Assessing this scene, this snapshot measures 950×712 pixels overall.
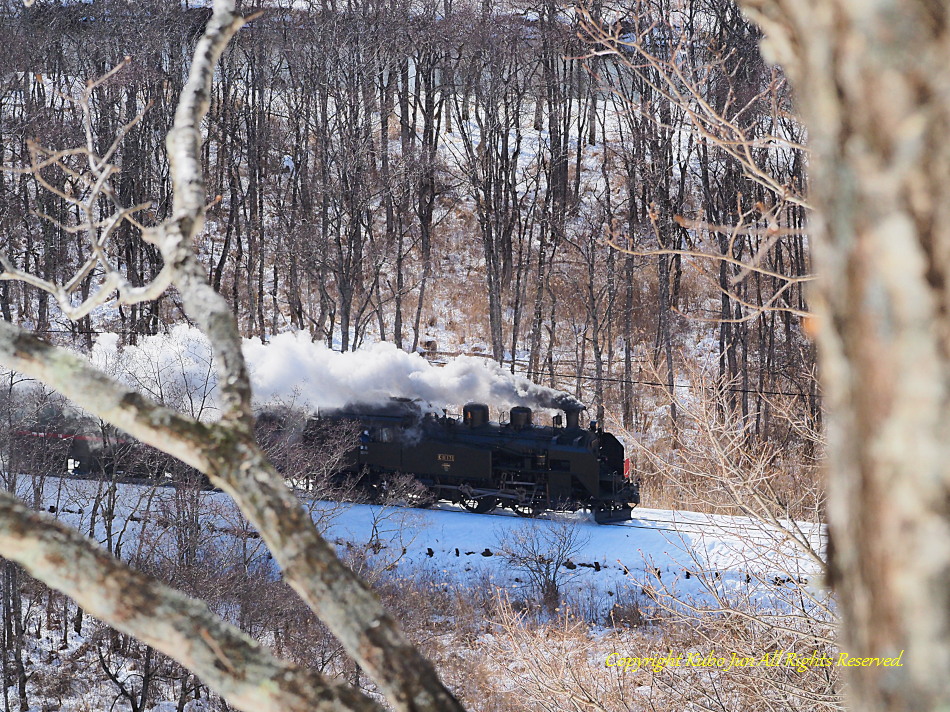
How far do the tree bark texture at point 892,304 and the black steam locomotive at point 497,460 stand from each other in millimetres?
19024

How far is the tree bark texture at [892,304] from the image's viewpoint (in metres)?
0.95

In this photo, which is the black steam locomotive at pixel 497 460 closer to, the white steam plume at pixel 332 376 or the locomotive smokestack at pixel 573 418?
the locomotive smokestack at pixel 573 418

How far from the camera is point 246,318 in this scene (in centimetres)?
3372

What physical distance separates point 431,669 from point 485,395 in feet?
68.1

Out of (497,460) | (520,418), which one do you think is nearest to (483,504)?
(497,460)

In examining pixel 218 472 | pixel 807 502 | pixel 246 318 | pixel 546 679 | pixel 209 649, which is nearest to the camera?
pixel 209 649

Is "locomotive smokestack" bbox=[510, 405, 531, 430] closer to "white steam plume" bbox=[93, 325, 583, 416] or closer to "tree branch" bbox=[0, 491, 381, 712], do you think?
"white steam plume" bbox=[93, 325, 583, 416]

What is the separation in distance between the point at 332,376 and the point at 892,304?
2148 centimetres

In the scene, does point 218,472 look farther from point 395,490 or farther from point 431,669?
point 395,490

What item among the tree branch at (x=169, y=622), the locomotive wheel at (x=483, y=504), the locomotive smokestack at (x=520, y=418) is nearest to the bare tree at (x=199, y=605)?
the tree branch at (x=169, y=622)

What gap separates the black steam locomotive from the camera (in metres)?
20.2

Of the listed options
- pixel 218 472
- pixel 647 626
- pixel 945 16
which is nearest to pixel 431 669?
pixel 218 472

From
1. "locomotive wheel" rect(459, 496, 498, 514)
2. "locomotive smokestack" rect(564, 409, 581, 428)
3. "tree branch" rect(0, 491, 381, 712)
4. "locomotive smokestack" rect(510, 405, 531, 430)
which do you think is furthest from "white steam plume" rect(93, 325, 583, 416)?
"tree branch" rect(0, 491, 381, 712)

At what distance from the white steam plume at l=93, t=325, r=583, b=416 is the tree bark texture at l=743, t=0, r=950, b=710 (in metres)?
20.2
